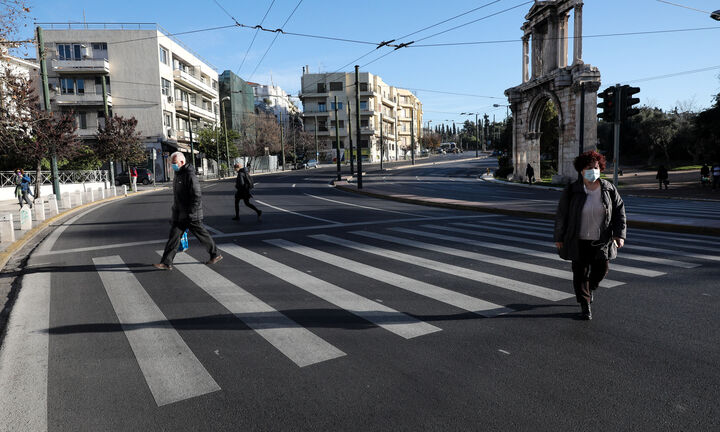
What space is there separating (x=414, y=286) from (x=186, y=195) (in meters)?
3.73

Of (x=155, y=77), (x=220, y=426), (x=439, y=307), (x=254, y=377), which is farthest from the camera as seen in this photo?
(x=155, y=77)

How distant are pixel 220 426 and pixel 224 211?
14179mm

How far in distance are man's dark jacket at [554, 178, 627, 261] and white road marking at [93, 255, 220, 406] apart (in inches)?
138

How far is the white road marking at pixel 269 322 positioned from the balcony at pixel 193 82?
4943 cm

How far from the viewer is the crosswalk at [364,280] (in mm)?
4086

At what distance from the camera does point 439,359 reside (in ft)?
12.5

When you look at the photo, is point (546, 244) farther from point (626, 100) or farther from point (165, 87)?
point (165, 87)

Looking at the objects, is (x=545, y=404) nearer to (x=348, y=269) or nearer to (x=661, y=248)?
(x=348, y=269)

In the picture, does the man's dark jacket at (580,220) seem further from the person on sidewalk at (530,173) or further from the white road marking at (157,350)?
the person on sidewalk at (530,173)

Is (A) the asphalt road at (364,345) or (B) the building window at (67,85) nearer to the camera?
(A) the asphalt road at (364,345)

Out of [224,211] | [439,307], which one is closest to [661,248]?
[439,307]

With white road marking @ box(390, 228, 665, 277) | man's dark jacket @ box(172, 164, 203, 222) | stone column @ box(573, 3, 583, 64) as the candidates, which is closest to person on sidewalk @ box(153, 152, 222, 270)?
man's dark jacket @ box(172, 164, 203, 222)

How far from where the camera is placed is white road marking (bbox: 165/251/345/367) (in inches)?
155

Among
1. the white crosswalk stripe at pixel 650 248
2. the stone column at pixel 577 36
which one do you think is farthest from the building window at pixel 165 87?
the white crosswalk stripe at pixel 650 248
